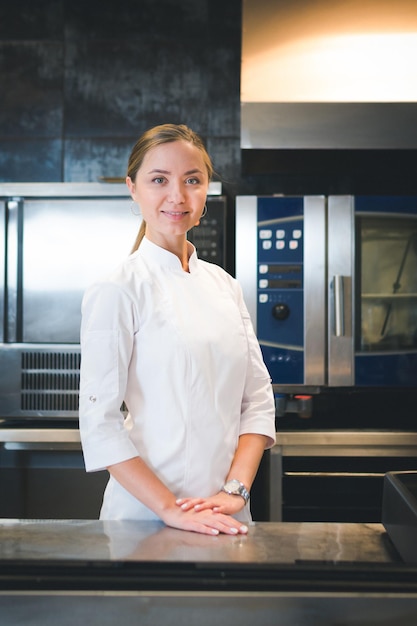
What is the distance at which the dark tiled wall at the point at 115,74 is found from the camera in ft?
10.9

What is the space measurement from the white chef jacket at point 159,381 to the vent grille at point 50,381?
1.41 m

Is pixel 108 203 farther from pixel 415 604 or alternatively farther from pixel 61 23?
pixel 415 604

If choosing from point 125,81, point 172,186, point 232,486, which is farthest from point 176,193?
point 125,81

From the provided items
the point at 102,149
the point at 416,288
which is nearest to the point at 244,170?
the point at 102,149

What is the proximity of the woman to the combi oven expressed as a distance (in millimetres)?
1339

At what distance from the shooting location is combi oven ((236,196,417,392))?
2826 millimetres

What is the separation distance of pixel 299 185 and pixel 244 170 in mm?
274

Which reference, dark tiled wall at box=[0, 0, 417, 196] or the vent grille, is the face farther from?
dark tiled wall at box=[0, 0, 417, 196]

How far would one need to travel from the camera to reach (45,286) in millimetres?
2844

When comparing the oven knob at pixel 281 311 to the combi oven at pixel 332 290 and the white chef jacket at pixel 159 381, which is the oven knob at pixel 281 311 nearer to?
the combi oven at pixel 332 290

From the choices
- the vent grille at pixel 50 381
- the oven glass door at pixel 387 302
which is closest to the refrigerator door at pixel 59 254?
the vent grille at pixel 50 381

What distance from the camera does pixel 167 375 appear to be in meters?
1.36

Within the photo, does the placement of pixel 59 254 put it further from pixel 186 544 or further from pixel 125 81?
pixel 186 544

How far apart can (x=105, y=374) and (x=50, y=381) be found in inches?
62.9
